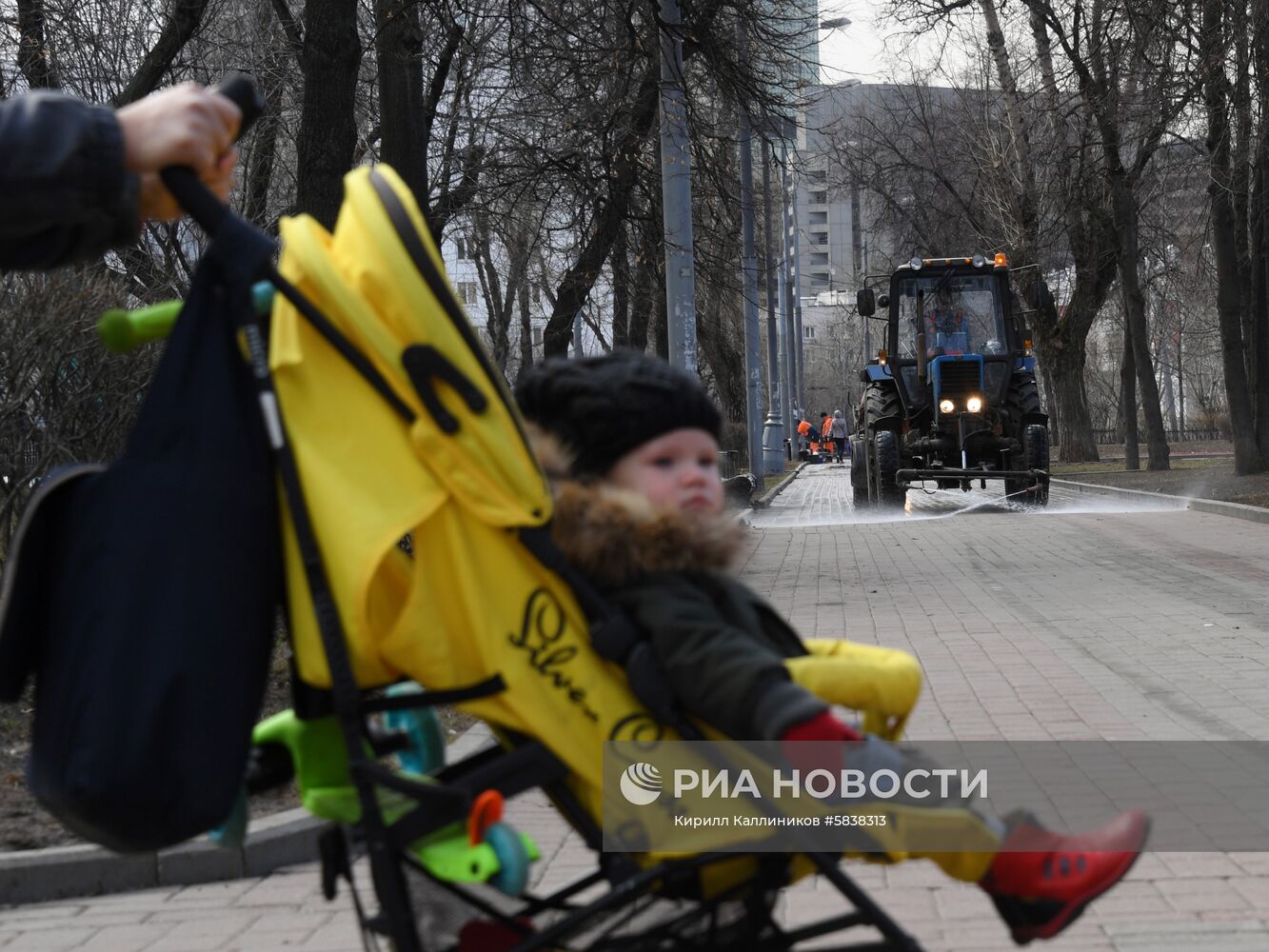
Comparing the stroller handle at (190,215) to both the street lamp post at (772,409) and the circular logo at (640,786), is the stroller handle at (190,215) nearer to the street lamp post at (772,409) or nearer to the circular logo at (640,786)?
the circular logo at (640,786)

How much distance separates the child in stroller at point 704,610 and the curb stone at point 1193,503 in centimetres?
1524

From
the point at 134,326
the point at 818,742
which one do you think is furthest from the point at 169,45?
the point at 818,742

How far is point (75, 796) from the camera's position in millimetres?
2049

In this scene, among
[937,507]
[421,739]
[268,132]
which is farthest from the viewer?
[937,507]

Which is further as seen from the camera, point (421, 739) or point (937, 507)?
point (937, 507)

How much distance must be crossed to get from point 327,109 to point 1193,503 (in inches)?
548

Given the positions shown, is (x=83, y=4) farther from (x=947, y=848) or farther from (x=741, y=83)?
(x=947, y=848)

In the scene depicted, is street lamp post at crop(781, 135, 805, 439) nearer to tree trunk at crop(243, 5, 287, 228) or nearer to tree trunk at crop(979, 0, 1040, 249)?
tree trunk at crop(979, 0, 1040, 249)

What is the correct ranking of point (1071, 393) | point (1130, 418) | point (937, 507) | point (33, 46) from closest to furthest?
point (33, 46) < point (937, 507) < point (1130, 418) < point (1071, 393)

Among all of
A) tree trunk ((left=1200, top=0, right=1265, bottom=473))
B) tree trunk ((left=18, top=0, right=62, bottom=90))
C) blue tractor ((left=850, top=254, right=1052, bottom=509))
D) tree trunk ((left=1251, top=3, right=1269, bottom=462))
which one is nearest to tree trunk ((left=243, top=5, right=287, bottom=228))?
tree trunk ((left=18, top=0, right=62, bottom=90))

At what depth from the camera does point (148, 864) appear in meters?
4.57

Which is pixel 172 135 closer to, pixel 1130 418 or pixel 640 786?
pixel 640 786

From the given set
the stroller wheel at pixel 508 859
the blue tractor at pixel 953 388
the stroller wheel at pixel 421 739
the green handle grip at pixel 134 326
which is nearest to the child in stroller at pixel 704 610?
the stroller wheel at pixel 508 859

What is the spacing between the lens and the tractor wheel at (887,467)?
1956 cm
